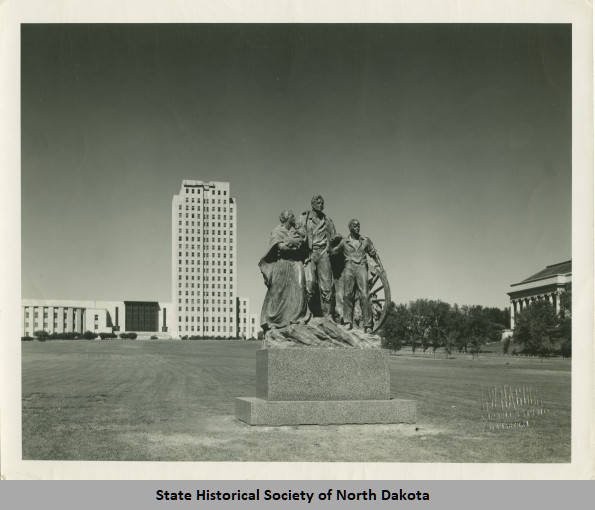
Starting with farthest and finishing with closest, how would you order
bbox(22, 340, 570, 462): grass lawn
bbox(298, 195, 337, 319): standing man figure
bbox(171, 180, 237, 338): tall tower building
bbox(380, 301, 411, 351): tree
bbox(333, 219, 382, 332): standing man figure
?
bbox(171, 180, 237, 338): tall tower building → bbox(380, 301, 411, 351): tree → bbox(333, 219, 382, 332): standing man figure → bbox(298, 195, 337, 319): standing man figure → bbox(22, 340, 570, 462): grass lawn

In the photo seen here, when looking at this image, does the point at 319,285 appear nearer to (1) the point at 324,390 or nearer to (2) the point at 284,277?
(2) the point at 284,277

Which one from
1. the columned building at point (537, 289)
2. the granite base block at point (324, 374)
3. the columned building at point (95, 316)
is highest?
the columned building at point (537, 289)

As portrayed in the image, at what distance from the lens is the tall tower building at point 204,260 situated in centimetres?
13275

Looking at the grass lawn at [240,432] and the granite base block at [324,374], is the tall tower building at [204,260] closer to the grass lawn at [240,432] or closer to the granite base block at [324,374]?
the grass lawn at [240,432]

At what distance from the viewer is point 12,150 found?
1448 cm

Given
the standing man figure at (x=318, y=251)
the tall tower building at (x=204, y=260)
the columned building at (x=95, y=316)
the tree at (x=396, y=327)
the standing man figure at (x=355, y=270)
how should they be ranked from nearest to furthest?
the standing man figure at (x=318, y=251) → the standing man figure at (x=355, y=270) → the tree at (x=396, y=327) → the columned building at (x=95, y=316) → the tall tower building at (x=204, y=260)

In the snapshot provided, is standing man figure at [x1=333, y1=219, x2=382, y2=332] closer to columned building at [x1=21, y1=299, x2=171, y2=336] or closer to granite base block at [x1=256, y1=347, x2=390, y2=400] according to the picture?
granite base block at [x1=256, y1=347, x2=390, y2=400]

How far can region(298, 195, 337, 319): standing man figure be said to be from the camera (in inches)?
673

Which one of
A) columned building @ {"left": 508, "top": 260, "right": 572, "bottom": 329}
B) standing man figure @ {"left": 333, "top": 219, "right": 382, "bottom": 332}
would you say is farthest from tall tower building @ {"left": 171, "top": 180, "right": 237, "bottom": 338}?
standing man figure @ {"left": 333, "top": 219, "right": 382, "bottom": 332}

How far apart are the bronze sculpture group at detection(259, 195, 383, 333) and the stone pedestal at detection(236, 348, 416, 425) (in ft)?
3.29

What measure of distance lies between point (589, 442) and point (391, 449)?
3504mm

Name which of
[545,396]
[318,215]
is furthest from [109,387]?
[545,396]

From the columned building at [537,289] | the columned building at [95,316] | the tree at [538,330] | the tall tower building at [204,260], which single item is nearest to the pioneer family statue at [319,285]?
the tree at [538,330]

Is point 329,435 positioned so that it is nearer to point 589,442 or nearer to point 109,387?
point 589,442
